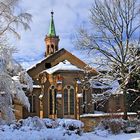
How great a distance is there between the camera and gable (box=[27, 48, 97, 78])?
149ft

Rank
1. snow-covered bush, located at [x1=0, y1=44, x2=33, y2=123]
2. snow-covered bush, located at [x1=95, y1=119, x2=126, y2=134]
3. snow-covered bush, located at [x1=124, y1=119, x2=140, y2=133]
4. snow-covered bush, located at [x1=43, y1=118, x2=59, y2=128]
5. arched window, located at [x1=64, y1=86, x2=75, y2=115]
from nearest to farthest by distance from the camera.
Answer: snow-covered bush, located at [x1=43, y1=118, x2=59, y2=128] → snow-covered bush, located at [x1=95, y1=119, x2=126, y2=134] → snow-covered bush, located at [x1=124, y1=119, x2=140, y2=133] → snow-covered bush, located at [x1=0, y1=44, x2=33, y2=123] → arched window, located at [x1=64, y1=86, x2=75, y2=115]

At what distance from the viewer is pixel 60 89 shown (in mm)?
40625

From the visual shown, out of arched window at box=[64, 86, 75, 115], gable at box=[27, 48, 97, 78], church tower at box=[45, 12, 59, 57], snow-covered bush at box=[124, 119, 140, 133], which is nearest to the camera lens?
snow-covered bush at box=[124, 119, 140, 133]

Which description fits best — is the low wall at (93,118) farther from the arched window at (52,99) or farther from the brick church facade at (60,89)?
the arched window at (52,99)

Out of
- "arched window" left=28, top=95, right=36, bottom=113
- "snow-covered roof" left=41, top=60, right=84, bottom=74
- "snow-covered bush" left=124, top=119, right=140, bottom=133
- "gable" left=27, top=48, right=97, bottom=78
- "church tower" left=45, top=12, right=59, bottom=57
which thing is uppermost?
"church tower" left=45, top=12, right=59, bottom=57

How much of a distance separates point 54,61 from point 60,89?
5996 millimetres

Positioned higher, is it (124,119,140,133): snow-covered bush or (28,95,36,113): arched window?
(28,95,36,113): arched window

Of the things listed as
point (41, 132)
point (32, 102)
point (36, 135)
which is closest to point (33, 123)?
point (41, 132)

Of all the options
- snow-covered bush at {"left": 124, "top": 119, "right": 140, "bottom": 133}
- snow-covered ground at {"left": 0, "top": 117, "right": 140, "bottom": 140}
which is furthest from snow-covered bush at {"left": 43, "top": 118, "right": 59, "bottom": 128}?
snow-covered bush at {"left": 124, "top": 119, "right": 140, "bottom": 133}

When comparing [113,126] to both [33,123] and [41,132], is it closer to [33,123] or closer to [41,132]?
[33,123]

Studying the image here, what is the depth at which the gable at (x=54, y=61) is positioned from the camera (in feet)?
149

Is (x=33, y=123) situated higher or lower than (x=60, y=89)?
lower

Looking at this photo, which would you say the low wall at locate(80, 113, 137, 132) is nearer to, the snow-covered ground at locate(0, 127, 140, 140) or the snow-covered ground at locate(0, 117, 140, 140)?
the snow-covered ground at locate(0, 117, 140, 140)

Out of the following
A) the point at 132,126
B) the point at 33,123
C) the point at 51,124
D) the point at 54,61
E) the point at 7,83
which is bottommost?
the point at 132,126
